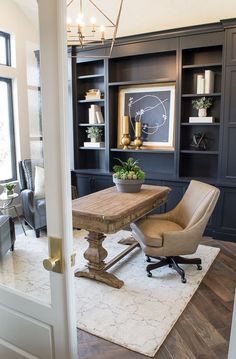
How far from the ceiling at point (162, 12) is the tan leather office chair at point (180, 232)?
2.34m

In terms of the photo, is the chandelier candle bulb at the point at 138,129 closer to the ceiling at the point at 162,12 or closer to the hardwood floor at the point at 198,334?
the ceiling at the point at 162,12

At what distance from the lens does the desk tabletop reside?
2.74 m

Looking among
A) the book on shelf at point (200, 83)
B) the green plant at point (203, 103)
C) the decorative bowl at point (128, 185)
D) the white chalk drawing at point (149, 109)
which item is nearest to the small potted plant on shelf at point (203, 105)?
the green plant at point (203, 103)

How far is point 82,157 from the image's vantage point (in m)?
5.50

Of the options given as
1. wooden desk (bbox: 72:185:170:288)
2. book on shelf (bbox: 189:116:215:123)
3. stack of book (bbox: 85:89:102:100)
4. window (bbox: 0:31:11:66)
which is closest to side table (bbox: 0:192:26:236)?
window (bbox: 0:31:11:66)

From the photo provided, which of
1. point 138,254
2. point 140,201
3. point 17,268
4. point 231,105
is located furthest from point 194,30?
point 17,268

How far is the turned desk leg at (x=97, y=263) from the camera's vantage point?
3.02 m

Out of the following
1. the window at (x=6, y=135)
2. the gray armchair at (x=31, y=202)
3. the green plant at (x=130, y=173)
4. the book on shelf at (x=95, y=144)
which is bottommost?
the green plant at (x=130, y=173)

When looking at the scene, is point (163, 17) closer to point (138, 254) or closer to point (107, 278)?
point (138, 254)

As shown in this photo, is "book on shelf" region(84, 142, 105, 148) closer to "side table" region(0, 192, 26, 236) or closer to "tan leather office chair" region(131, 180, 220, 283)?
"tan leather office chair" region(131, 180, 220, 283)

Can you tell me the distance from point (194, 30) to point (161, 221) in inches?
99.7

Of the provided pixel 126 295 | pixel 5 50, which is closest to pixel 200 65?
pixel 126 295

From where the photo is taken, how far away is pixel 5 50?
5.25ft

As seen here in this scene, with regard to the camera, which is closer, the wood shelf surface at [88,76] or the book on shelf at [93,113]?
the wood shelf surface at [88,76]
